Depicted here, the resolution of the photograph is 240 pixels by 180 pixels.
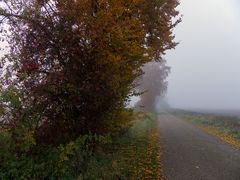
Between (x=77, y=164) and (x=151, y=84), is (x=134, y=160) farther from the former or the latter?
(x=151, y=84)

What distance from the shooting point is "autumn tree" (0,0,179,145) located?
412 inches

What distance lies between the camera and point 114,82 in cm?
1155

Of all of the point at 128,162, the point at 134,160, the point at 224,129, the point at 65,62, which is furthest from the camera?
the point at 224,129

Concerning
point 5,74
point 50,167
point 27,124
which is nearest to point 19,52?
point 5,74

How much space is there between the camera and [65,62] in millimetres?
11141

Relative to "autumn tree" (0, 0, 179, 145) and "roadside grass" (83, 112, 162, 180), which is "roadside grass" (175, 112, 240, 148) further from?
"autumn tree" (0, 0, 179, 145)

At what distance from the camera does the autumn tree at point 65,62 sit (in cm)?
1046

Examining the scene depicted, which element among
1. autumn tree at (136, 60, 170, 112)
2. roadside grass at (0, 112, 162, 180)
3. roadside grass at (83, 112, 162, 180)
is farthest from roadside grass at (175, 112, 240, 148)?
autumn tree at (136, 60, 170, 112)

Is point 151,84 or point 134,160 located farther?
point 151,84

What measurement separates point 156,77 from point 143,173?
177 feet

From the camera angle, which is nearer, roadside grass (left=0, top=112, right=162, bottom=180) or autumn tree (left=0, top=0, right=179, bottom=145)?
roadside grass (left=0, top=112, right=162, bottom=180)

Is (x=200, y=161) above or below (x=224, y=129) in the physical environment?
below

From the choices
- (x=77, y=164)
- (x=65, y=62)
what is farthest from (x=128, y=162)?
(x=65, y=62)

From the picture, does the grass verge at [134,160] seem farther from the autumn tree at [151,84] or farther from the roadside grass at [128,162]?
the autumn tree at [151,84]
